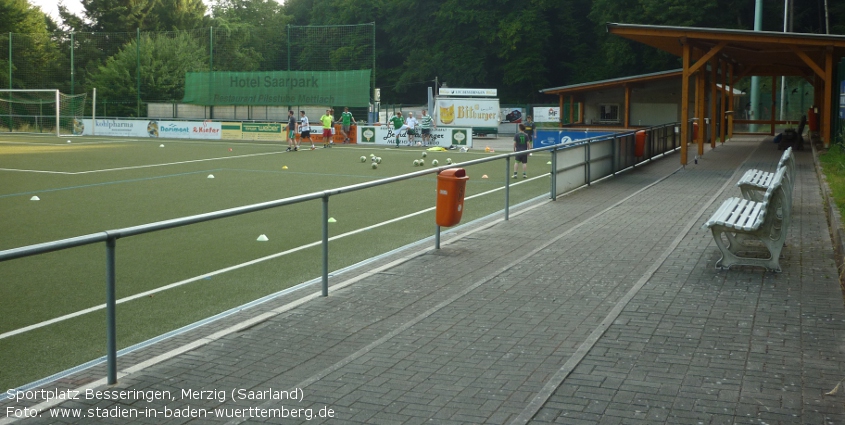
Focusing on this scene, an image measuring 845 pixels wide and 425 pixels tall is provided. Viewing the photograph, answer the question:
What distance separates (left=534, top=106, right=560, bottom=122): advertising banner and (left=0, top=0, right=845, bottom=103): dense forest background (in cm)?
770

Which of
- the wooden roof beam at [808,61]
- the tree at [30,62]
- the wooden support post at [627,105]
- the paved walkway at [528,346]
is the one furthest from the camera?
the tree at [30,62]

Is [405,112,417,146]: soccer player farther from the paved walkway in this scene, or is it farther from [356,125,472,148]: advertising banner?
the paved walkway

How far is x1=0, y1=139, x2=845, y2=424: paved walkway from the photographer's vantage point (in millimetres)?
5367

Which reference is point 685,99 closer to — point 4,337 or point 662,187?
point 662,187

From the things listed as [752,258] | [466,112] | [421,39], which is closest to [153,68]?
[466,112]

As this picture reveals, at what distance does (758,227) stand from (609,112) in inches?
1532

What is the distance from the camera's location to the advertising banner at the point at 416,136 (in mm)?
39000

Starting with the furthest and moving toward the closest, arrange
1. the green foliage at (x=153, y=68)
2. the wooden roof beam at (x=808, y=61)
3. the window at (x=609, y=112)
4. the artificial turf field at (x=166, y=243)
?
the green foliage at (x=153, y=68) → the window at (x=609, y=112) → the wooden roof beam at (x=808, y=61) → the artificial turf field at (x=166, y=243)

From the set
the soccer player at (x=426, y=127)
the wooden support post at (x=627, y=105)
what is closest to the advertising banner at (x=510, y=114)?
the wooden support post at (x=627, y=105)

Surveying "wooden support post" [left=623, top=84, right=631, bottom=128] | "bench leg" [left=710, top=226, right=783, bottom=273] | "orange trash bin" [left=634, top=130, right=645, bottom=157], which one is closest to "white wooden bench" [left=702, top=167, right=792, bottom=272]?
"bench leg" [left=710, top=226, right=783, bottom=273]

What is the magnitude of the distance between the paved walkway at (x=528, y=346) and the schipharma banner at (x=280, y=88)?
3530cm

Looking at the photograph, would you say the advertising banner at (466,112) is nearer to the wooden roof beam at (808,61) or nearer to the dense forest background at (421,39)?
the dense forest background at (421,39)

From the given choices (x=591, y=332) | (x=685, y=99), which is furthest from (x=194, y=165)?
(x=591, y=332)

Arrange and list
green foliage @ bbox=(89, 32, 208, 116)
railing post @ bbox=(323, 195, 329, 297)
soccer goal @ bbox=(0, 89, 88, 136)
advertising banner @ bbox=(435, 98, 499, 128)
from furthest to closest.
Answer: green foliage @ bbox=(89, 32, 208, 116) → soccer goal @ bbox=(0, 89, 88, 136) → advertising banner @ bbox=(435, 98, 499, 128) → railing post @ bbox=(323, 195, 329, 297)
